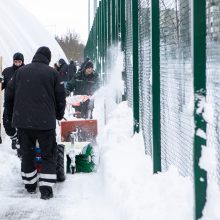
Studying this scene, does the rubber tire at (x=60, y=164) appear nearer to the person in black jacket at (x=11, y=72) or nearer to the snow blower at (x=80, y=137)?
the snow blower at (x=80, y=137)

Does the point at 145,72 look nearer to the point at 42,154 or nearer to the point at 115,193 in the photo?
the point at 42,154

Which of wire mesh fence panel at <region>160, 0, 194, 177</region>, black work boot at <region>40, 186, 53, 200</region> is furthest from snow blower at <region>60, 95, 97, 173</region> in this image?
wire mesh fence panel at <region>160, 0, 194, 177</region>

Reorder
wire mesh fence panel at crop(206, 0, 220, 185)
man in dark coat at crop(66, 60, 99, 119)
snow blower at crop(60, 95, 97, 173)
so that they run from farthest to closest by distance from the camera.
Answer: man in dark coat at crop(66, 60, 99, 119) < snow blower at crop(60, 95, 97, 173) < wire mesh fence panel at crop(206, 0, 220, 185)

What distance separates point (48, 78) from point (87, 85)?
5277mm

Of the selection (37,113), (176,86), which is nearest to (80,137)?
(37,113)

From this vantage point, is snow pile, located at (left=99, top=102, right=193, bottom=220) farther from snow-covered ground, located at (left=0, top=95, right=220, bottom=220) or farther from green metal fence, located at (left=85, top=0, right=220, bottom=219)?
green metal fence, located at (left=85, top=0, right=220, bottom=219)

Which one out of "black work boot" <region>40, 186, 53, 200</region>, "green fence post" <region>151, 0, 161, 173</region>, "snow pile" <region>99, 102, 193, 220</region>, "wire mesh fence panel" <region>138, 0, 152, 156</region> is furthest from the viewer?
"wire mesh fence panel" <region>138, 0, 152, 156</region>

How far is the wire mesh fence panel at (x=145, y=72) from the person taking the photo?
256 inches

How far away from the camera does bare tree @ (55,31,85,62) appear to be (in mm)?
64969

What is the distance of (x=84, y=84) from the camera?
38.0 ft

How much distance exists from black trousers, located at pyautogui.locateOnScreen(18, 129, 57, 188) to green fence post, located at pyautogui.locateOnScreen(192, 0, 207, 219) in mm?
2943

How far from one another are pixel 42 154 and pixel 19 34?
24.8 m

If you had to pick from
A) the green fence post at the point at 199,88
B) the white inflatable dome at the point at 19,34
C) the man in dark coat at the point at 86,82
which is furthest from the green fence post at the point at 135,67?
the white inflatable dome at the point at 19,34

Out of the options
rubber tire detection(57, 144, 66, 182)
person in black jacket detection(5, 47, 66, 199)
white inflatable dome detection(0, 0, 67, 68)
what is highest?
white inflatable dome detection(0, 0, 67, 68)
